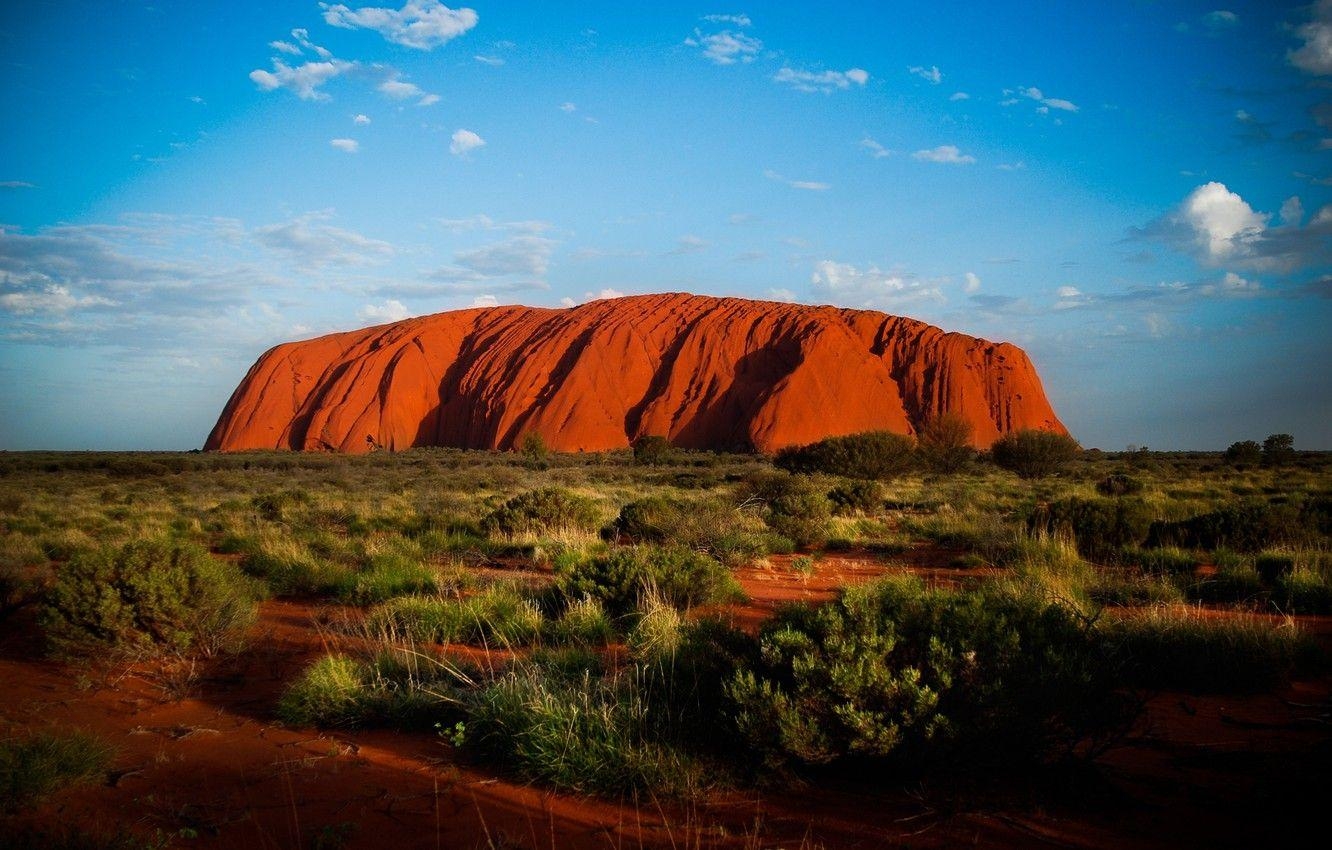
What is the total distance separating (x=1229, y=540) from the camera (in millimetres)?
9781

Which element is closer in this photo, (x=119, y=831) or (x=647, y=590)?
(x=119, y=831)

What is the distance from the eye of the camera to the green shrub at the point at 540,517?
12.1 m

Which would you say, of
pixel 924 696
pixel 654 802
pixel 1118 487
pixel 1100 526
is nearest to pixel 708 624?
pixel 654 802

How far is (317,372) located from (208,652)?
3075 inches

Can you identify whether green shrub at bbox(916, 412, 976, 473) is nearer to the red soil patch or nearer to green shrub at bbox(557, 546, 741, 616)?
green shrub at bbox(557, 546, 741, 616)

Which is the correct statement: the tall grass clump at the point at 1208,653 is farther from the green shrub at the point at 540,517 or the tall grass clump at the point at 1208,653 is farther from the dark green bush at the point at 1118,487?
the dark green bush at the point at 1118,487

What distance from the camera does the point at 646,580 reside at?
666cm

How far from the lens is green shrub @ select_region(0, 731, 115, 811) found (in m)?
3.31

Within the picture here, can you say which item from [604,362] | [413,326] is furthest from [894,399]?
[413,326]

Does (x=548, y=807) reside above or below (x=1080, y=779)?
below

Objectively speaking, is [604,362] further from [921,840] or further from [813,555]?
[921,840]

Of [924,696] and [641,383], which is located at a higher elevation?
[641,383]

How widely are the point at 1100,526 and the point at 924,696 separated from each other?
898cm

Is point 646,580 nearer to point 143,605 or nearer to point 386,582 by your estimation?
point 386,582
